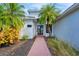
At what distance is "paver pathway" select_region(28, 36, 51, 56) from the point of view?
6357 mm

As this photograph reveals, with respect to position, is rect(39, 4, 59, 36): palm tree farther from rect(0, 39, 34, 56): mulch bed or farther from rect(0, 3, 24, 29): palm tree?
rect(0, 39, 34, 56): mulch bed

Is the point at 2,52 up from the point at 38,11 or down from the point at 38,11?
down

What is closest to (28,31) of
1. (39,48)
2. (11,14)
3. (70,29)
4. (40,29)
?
(40,29)

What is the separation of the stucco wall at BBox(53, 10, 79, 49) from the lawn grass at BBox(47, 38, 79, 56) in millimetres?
232

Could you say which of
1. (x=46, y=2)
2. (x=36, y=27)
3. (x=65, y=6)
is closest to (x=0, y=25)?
(x=36, y=27)

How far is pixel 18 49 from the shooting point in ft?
21.7

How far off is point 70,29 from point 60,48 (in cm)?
98

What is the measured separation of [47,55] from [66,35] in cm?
111

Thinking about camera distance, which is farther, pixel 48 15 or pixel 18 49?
pixel 48 15

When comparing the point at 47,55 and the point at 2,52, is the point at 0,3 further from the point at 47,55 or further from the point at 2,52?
the point at 47,55

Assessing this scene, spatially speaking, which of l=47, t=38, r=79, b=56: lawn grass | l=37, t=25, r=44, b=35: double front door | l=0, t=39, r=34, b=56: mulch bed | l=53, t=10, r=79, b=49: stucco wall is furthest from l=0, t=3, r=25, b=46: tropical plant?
l=53, t=10, r=79, b=49: stucco wall

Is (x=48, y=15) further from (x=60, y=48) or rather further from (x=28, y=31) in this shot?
(x=60, y=48)

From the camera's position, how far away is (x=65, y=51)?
638cm

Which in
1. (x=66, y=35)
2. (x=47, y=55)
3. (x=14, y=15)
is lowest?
(x=47, y=55)
